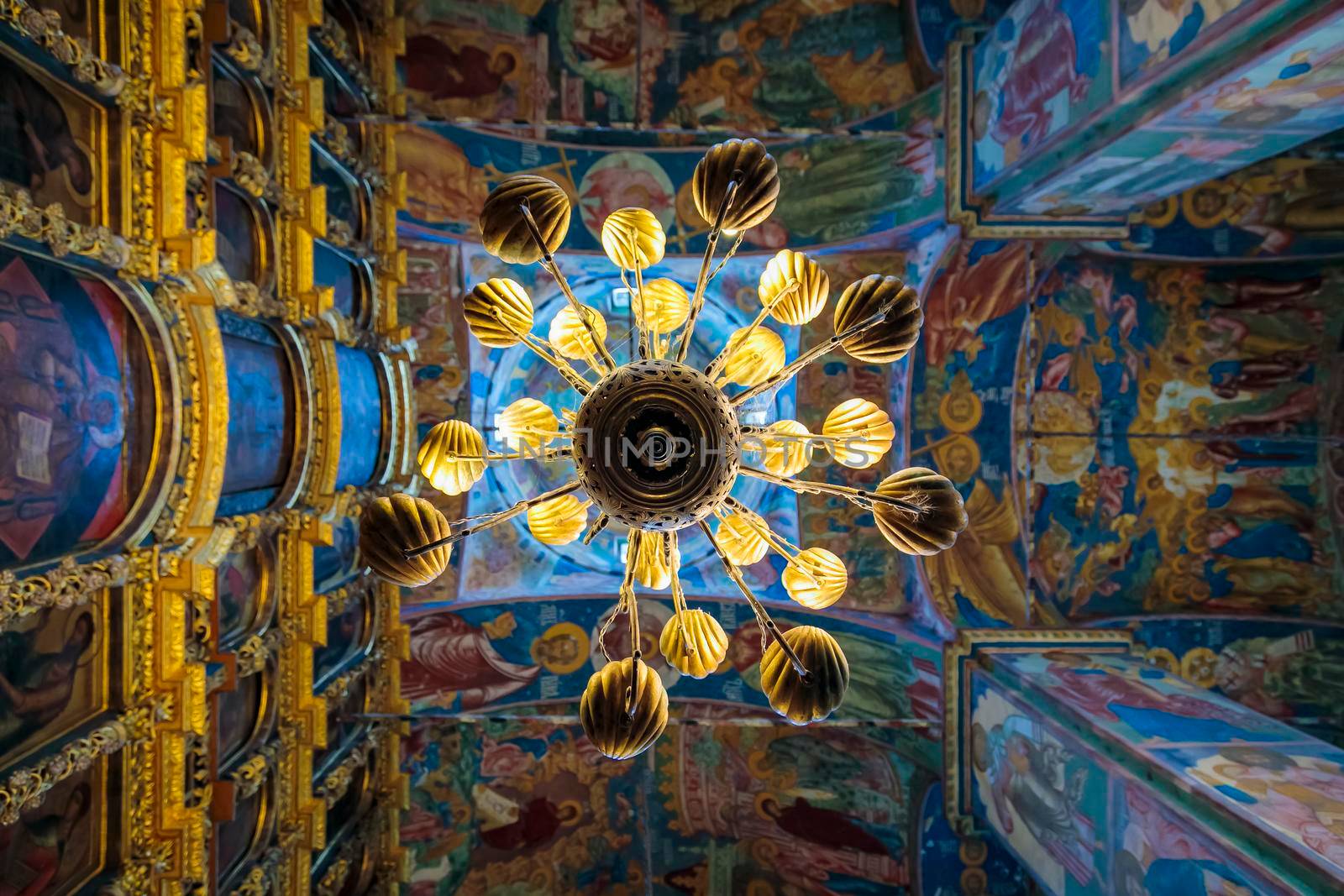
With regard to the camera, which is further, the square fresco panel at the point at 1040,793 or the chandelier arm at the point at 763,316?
the square fresco panel at the point at 1040,793

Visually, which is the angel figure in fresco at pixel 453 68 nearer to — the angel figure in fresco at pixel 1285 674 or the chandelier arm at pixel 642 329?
the chandelier arm at pixel 642 329

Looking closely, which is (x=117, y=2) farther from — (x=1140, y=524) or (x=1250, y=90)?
(x=1140, y=524)

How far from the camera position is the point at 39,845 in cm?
471

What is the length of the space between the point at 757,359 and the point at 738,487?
234 inches

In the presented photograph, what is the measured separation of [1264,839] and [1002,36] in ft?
22.8

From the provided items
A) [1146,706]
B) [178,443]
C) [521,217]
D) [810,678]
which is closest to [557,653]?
[178,443]

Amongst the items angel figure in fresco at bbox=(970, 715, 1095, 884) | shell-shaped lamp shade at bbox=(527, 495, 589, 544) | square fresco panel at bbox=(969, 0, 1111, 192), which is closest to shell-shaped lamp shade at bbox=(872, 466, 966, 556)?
shell-shaped lamp shade at bbox=(527, 495, 589, 544)

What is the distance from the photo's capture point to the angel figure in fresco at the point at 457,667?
33.3 ft

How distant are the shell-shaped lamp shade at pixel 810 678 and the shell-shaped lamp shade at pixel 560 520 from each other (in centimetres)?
172

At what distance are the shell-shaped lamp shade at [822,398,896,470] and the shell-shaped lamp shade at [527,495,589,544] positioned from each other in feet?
5.43

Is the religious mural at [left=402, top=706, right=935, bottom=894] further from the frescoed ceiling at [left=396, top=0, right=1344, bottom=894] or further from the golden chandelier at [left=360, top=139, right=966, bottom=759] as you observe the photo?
the golden chandelier at [left=360, top=139, right=966, bottom=759]

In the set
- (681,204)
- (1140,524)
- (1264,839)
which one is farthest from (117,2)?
(1140,524)

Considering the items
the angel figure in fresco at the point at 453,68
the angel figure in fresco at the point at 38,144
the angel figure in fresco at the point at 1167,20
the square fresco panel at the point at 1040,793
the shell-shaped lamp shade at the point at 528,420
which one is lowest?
the square fresco panel at the point at 1040,793

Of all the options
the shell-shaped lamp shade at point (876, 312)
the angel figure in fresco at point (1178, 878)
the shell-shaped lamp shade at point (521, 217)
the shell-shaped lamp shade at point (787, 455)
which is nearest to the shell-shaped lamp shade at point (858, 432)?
the shell-shaped lamp shade at point (787, 455)
